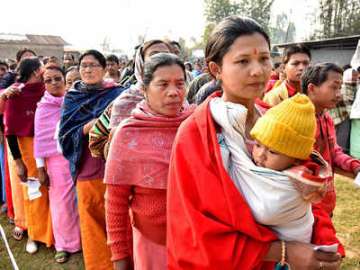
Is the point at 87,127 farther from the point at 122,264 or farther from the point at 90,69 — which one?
the point at 122,264

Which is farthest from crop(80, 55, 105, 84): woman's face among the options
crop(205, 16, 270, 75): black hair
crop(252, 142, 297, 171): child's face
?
crop(252, 142, 297, 171): child's face

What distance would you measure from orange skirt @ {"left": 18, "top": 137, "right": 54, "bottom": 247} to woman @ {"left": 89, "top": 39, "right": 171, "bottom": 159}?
1822 millimetres

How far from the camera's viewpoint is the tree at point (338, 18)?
24406 mm

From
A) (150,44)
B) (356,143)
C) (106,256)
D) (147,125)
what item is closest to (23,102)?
(106,256)

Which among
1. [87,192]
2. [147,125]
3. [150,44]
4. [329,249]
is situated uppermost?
[150,44]

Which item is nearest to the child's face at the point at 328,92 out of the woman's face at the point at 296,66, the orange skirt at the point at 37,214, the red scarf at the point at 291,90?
the red scarf at the point at 291,90

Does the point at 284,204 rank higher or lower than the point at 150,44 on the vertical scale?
lower

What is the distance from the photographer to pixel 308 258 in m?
1.17

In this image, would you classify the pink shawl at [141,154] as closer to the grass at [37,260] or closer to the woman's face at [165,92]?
the woman's face at [165,92]

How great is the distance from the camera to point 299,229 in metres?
1.22

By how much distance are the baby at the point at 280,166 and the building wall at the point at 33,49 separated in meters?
27.5

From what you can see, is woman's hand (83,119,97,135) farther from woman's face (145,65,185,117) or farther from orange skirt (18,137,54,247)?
orange skirt (18,137,54,247)

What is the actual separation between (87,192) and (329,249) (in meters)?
2.32

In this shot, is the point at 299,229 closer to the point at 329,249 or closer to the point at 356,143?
the point at 329,249
